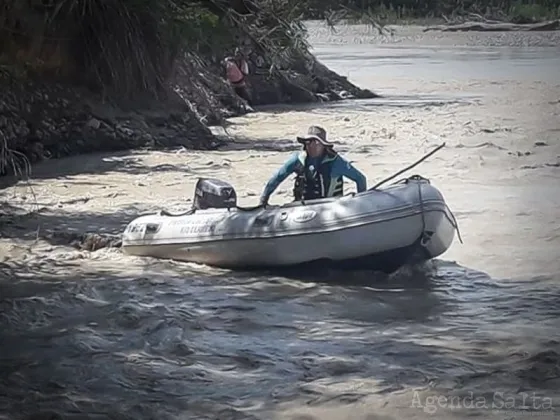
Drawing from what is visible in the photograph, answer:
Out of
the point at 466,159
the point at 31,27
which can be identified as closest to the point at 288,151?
the point at 466,159

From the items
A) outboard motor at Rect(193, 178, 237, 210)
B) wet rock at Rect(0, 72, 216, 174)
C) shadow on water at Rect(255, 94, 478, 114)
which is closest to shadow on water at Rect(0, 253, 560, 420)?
outboard motor at Rect(193, 178, 237, 210)

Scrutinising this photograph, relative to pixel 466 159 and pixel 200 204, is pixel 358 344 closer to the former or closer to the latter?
pixel 200 204

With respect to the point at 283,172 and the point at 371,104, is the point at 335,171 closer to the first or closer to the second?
the point at 283,172

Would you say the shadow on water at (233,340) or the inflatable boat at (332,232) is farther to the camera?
the inflatable boat at (332,232)

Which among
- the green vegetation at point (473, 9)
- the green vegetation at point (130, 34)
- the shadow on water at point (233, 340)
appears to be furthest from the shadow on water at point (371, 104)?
the shadow on water at point (233, 340)

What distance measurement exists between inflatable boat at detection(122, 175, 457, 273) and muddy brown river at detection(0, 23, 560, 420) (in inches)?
5.4

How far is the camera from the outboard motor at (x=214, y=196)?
793 cm

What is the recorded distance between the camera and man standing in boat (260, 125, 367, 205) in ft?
24.9

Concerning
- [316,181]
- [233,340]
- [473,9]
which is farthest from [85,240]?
[473,9]

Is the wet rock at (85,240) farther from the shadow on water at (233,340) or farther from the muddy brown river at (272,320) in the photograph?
the shadow on water at (233,340)

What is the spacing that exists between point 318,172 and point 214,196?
0.75 m

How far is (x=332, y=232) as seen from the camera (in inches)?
286

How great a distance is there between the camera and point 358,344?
608cm

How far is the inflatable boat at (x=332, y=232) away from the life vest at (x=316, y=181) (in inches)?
9.5
